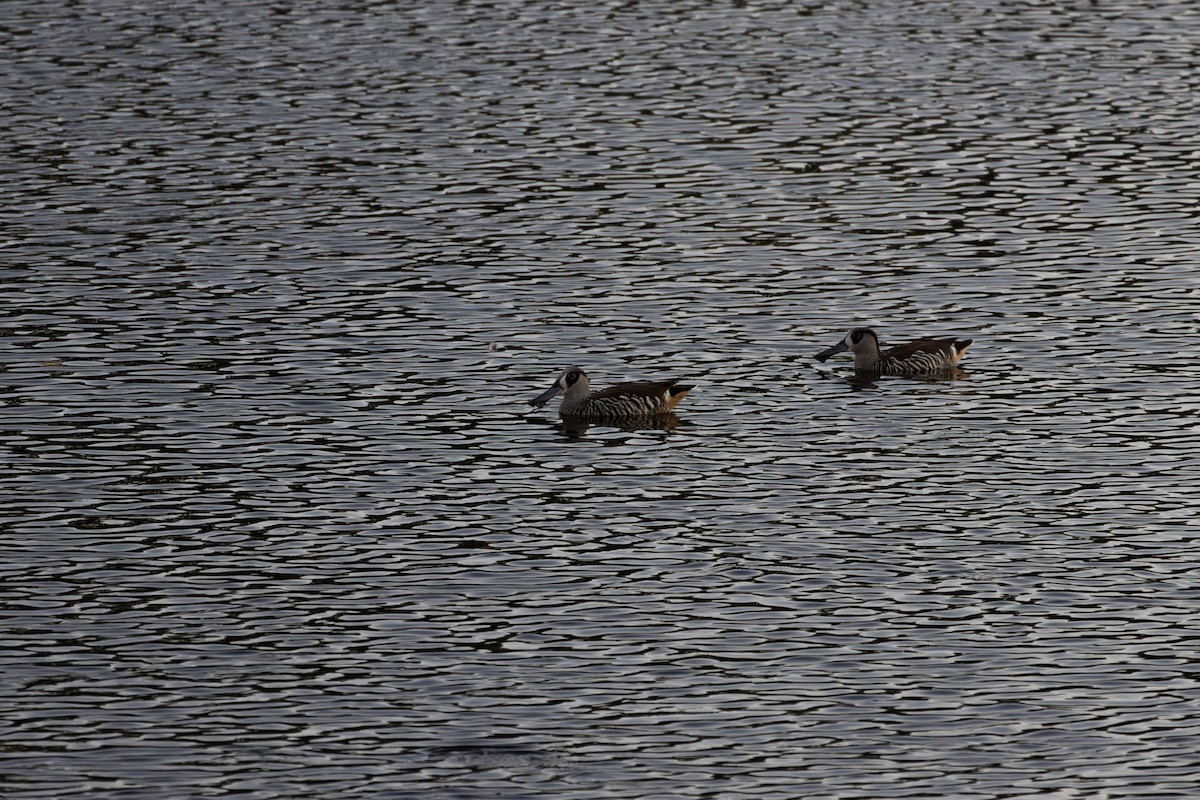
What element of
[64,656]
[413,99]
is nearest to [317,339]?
[64,656]

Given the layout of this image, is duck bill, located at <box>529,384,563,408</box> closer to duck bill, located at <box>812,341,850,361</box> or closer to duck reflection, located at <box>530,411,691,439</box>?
duck reflection, located at <box>530,411,691,439</box>

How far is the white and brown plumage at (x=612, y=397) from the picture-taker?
995 inches

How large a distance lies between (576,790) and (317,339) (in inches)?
533

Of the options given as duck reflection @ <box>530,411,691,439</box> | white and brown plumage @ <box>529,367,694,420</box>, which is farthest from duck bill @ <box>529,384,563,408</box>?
duck reflection @ <box>530,411,691,439</box>

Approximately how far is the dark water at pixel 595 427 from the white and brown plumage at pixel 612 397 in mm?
250

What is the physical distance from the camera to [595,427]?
25.5m

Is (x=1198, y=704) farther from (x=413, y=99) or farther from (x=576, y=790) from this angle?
(x=413, y=99)

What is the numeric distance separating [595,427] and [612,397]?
39 cm

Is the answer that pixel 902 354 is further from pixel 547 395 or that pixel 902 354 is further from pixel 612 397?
pixel 547 395

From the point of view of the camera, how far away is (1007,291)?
1204 inches

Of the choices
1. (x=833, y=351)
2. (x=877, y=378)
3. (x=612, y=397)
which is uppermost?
(x=612, y=397)

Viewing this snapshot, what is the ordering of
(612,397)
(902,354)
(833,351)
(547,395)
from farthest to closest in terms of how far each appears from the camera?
1. (833,351)
2. (902,354)
3. (547,395)
4. (612,397)

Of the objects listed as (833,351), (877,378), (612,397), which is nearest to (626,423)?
(612,397)

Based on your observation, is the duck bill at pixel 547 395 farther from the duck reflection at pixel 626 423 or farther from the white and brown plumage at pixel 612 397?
the duck reflection at pixel 626 423
